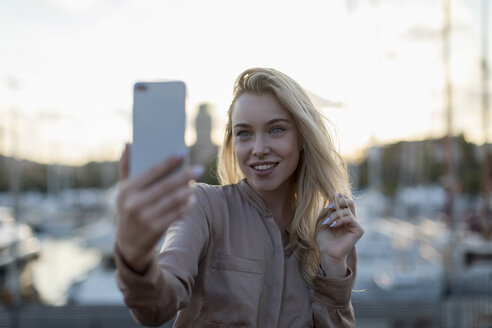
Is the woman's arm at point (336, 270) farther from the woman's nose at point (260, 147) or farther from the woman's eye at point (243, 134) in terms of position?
the woman's eye at point (243, 134)

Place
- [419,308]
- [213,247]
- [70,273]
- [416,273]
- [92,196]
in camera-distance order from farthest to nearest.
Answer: [92,196] < [70,273] < [416,273] < [419,308] < [213,247]

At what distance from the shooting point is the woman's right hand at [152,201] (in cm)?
99

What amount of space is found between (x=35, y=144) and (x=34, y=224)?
7.33m

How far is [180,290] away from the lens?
134 cm

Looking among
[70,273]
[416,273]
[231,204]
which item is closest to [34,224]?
[70,273]

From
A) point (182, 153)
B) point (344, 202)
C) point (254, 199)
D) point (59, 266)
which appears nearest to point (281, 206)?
point (254, 199)

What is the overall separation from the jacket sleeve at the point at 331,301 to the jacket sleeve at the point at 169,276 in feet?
1.82

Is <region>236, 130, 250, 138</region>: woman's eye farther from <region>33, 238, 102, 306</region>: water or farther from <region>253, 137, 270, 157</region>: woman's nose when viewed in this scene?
<region>33, 238, 102, 306</region>: water

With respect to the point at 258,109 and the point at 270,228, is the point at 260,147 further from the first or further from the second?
the point at 270,228

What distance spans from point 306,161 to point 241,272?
0.67 meters

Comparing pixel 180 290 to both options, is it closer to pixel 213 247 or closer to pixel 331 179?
pixel 213 247

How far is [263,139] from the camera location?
188cm

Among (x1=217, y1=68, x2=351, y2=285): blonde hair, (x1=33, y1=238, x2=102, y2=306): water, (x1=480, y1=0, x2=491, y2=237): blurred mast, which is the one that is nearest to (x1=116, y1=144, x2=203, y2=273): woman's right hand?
(x1=217, y1=68, x2=351, y2=285): blonde hair

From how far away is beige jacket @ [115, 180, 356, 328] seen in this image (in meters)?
1.64
